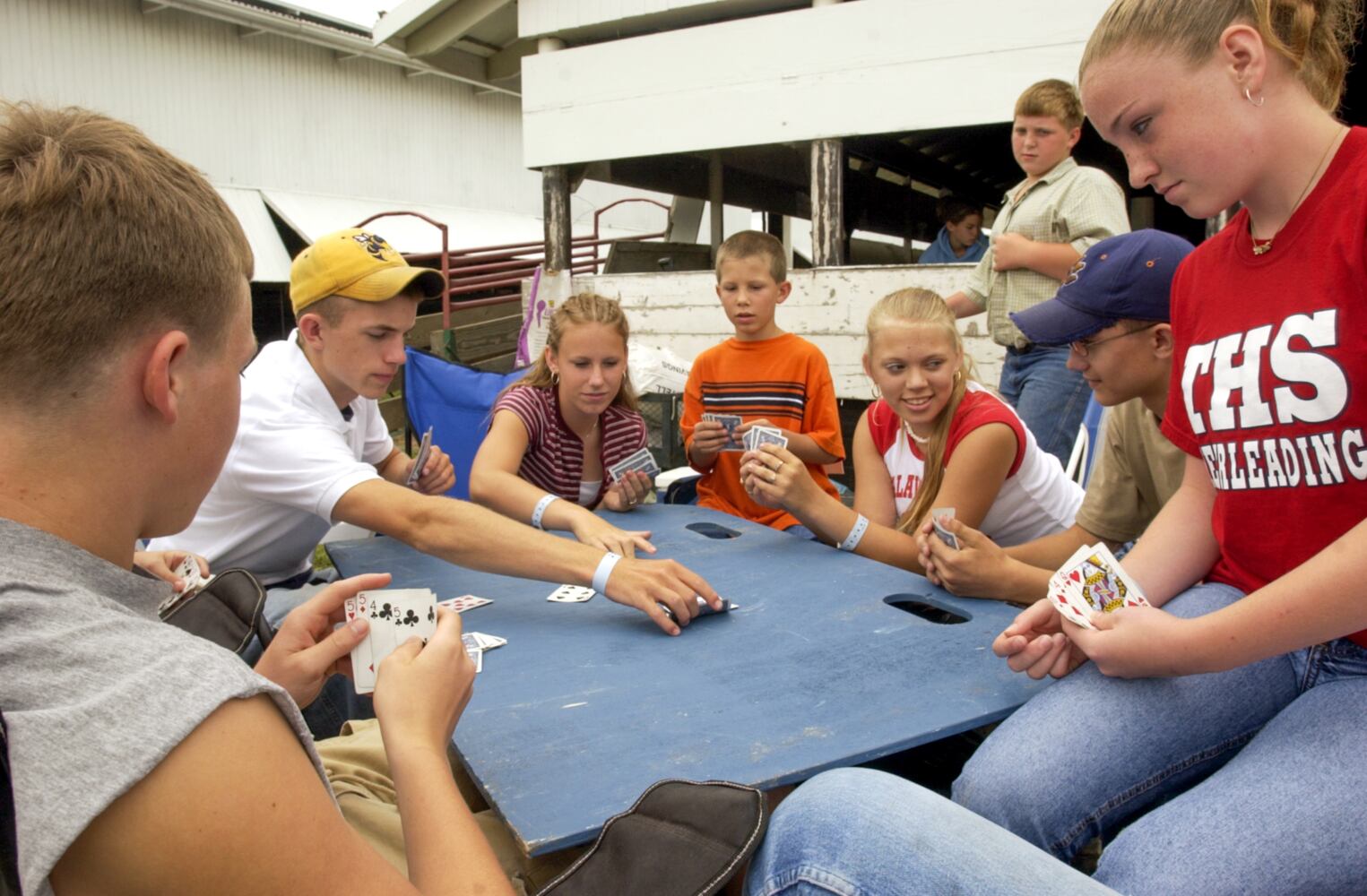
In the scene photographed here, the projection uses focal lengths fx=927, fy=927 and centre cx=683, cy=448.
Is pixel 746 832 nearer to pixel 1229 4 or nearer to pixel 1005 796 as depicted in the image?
pixel 1005 796

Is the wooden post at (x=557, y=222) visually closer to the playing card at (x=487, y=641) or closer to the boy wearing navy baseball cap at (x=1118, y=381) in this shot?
the boy wearing navy baseball cap at (x=1118, y=381)

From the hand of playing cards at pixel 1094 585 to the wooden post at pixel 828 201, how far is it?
211 inches

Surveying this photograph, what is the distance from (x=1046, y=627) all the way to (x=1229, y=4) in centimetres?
107

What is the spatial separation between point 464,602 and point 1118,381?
1652 mm

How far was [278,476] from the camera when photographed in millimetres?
2439

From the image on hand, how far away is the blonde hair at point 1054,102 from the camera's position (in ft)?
12.7

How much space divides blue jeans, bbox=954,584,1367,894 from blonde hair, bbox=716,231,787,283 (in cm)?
277

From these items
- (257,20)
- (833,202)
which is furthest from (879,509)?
(257,20)

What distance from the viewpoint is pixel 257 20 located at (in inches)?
561

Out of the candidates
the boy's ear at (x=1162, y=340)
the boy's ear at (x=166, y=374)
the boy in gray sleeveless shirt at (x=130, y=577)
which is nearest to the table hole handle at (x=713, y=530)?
the boy's ear at (x=1162, y=340)

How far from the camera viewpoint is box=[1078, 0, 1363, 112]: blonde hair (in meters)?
1.43

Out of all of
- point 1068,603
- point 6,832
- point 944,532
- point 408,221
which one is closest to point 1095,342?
point 944,532

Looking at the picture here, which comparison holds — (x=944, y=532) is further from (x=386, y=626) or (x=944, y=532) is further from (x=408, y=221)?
(x=408, y=221)

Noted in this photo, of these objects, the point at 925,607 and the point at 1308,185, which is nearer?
the point at 1308,185
